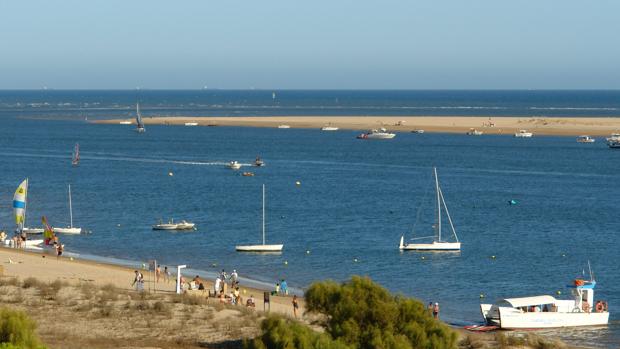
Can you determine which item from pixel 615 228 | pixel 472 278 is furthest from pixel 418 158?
pixel 472 278

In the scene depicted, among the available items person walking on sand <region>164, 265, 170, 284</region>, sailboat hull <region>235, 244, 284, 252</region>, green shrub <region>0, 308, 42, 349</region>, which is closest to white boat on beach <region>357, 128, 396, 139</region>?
sailboat hull <region>235, 244, 284, 252</region>

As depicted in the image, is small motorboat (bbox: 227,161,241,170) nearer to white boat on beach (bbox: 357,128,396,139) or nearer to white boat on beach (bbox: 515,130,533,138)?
white boat on beach (bbox: 357,128,396,139)

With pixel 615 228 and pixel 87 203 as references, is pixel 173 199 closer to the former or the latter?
pixel 87 203

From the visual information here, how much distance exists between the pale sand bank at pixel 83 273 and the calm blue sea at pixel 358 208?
4511 millimetres

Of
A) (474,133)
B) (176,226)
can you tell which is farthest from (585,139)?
(176,226)

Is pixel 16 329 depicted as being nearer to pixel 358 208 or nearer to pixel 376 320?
pixel 376 320

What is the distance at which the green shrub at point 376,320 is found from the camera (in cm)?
3058

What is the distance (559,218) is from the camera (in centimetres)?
7675

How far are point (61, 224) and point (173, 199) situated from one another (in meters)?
16.9

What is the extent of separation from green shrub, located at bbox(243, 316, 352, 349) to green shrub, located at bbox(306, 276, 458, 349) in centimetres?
85


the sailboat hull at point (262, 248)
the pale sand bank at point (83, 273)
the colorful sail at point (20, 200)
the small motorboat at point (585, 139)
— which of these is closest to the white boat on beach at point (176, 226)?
the sailboat hull at point (262, 248)

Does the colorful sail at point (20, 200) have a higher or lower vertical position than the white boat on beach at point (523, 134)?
higher

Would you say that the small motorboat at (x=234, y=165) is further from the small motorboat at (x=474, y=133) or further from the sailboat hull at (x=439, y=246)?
the small motorboat at (x=474, y=133)

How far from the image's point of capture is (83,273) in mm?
51312
